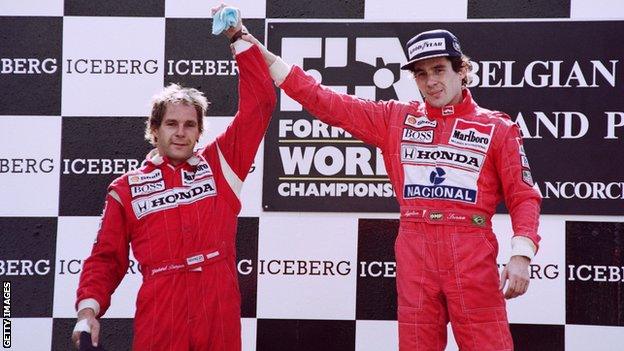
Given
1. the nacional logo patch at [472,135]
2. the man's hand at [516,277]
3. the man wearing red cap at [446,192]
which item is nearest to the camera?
the man's hand at [516,277]

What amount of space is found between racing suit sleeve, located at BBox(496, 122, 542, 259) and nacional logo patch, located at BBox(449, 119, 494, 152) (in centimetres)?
5

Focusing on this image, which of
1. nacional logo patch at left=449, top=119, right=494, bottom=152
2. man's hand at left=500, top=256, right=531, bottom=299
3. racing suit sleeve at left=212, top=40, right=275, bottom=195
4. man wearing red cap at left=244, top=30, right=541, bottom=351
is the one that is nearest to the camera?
man's hand at left=500, top=256, right=531, bottom=299

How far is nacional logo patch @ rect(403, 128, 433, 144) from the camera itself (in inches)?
96.2

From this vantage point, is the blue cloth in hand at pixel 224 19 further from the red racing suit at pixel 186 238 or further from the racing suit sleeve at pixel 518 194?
the racing suit sleeve at pixel 518 194

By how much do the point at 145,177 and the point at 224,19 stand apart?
22.1 inches

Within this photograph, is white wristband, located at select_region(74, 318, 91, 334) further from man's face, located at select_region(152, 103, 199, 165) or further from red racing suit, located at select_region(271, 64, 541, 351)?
red racing suit, located at select_region(271, 64, 541, 351)

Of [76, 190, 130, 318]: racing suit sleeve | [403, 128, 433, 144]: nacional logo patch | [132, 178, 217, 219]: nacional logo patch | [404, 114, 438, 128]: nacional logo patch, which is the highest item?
[404, 114, 438, 128]: nacional logo patch

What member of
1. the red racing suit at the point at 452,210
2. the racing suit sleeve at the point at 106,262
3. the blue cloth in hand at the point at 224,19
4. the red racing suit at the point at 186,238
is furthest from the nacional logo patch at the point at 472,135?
the racing suit sleeve at the point at 106,262

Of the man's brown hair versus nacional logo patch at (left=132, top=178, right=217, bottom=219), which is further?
the man's brown hair

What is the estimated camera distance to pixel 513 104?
3113mm

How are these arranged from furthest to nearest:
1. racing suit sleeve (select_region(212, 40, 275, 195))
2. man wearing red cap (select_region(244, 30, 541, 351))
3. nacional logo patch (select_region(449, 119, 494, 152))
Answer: racing suit sleeve (select_region(212, 40, 275, 195)) → nacional logo patch (select_region(449, 119, 494, 152)) → man wearing red cap (select_region(244, 30, 541, 351))

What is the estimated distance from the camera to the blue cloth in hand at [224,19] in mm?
2430

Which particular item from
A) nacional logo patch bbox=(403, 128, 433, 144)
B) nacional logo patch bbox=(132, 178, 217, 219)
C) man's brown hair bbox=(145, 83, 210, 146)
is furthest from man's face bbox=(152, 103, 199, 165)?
nacional logo patch bbox=(403, 128, 433, 144)

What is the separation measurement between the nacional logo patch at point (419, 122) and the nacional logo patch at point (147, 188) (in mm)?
797
